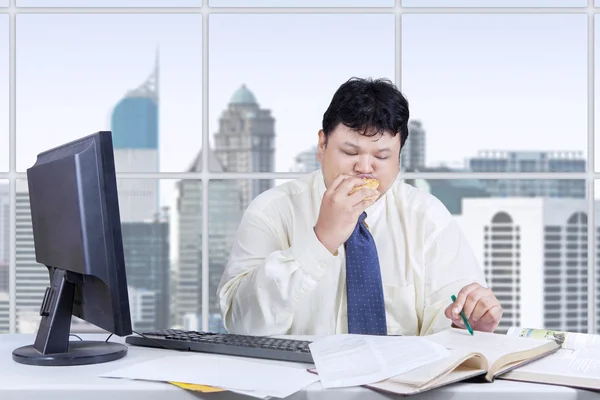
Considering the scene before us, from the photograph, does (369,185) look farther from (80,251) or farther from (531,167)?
(531,167)

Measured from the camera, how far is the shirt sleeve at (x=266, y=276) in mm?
1726

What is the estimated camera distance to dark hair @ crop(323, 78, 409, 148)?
6.45 ft

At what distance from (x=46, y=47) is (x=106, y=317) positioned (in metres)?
9.86

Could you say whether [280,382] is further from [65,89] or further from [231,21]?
[65,89]

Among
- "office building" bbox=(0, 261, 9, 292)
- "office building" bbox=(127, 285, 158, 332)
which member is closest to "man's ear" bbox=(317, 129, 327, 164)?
"office building" bbox=(0, 261, 9, 292)

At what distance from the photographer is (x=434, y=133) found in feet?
35.3

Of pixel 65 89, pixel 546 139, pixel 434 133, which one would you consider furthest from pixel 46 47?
pixel 546 139

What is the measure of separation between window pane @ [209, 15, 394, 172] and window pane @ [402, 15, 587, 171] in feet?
2.28

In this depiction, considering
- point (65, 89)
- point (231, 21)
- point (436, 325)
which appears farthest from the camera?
point (65, 89)

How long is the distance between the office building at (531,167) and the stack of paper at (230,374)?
8.97 metres

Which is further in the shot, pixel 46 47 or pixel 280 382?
pixel 46 47

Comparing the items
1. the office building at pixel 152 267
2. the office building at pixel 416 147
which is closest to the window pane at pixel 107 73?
the office building at pixel 152 267

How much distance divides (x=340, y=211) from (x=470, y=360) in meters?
0.58

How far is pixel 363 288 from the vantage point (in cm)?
196
